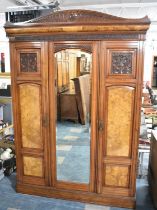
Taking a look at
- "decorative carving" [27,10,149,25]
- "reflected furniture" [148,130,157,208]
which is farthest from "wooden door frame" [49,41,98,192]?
"reflected furniture" [148,130,157,208]

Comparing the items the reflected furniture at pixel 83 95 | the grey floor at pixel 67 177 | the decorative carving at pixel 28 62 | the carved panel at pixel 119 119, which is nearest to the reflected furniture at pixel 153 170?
the grey floor at pixel 67 177

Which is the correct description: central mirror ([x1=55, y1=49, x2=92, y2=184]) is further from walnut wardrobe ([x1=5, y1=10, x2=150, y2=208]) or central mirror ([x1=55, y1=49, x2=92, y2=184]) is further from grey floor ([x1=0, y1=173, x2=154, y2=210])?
grey floor ([x1=0, y1=173, x2=154, y2=210])

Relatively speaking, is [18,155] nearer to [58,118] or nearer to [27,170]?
[27,170]

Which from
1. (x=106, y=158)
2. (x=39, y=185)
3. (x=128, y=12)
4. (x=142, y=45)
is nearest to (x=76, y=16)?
(x=142, y=45)

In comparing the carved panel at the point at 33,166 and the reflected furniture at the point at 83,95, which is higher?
the reflected furniture at the point at 83,95

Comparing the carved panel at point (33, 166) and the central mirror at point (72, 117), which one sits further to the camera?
the carved panel at point (33, 166)

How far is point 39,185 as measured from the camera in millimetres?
2771

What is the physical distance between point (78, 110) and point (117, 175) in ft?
2.83

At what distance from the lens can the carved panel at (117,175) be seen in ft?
8.18

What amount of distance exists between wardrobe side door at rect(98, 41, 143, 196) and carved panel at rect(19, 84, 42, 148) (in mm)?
723

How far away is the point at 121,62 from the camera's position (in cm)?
229

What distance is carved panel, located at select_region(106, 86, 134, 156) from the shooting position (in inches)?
92.2

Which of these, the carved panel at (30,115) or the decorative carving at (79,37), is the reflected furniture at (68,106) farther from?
the decorative carving at (79,37)

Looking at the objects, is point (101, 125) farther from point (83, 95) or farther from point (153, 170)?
point (153, 170)
